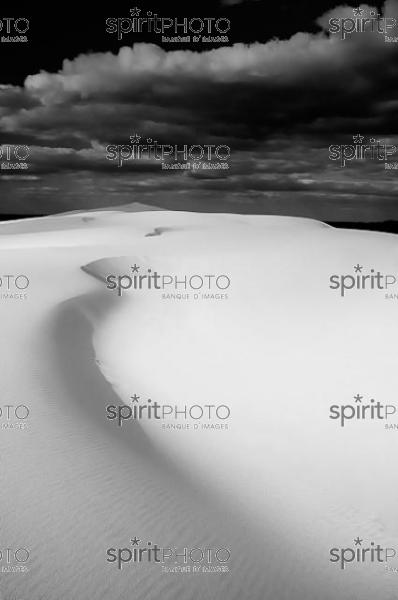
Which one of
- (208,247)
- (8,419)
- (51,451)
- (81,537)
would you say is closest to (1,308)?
(8,419)

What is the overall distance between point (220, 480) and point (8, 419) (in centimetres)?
171

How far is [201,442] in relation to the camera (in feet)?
16.2

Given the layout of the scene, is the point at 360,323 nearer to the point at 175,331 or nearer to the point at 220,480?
the point at 175,331

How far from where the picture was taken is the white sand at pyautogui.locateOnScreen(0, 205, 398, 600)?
3047mm

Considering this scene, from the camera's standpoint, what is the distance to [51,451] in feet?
12.6

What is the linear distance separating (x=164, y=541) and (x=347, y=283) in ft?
24.6

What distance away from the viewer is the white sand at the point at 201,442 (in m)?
3.05

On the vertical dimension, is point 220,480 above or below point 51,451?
below

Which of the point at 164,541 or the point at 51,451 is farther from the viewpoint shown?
the point at 51,451

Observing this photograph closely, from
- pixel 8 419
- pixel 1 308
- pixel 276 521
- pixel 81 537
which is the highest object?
pixel 1 308

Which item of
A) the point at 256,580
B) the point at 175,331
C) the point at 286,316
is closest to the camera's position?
the point at 256,580

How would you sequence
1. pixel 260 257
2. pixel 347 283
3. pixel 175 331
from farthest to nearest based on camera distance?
pixel 260 257
pixel 347 283
pixel 175 331

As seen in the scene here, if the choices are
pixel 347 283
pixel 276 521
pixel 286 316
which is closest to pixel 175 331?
pixel 286 316

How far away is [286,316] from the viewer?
848 centimetres
